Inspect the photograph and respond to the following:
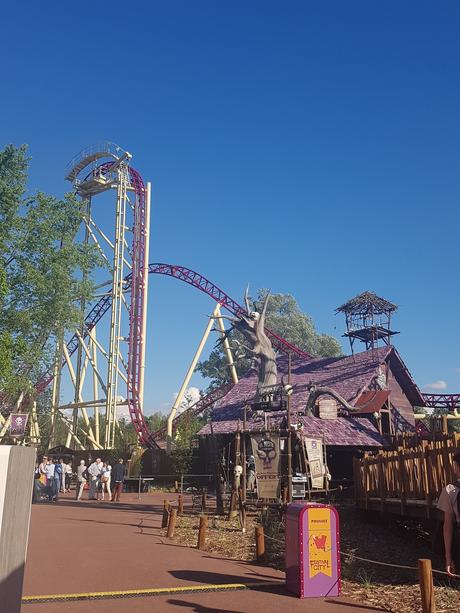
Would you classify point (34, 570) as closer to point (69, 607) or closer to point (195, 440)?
point (69, 607)

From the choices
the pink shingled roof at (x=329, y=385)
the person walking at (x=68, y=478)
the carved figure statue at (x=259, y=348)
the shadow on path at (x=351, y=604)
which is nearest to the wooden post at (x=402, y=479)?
the shadow on path at (x=351, y=604)

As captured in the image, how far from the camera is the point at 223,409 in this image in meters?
30.5

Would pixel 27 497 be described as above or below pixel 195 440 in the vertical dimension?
below

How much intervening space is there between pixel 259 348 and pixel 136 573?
20.4 metres

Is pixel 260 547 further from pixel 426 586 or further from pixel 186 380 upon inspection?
pixel 186 380

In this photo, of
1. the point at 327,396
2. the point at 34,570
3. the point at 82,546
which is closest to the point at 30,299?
the point at 327,396

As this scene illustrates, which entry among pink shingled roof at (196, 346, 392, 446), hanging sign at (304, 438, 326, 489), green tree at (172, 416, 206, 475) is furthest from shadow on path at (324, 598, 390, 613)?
green tree at (172, 416, 206, 475)

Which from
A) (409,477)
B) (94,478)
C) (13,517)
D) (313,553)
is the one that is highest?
(409,477)

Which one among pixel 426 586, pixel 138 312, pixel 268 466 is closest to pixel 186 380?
pixel 138 312

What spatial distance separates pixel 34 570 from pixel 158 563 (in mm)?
1977

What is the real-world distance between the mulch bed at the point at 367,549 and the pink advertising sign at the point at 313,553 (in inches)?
20.0

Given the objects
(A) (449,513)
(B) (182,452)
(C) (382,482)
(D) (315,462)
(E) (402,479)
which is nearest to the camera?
(A) (449,513)

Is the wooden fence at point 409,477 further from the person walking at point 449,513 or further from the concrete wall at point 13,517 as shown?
the concrete wall at point 13,517

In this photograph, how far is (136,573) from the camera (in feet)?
29.7
